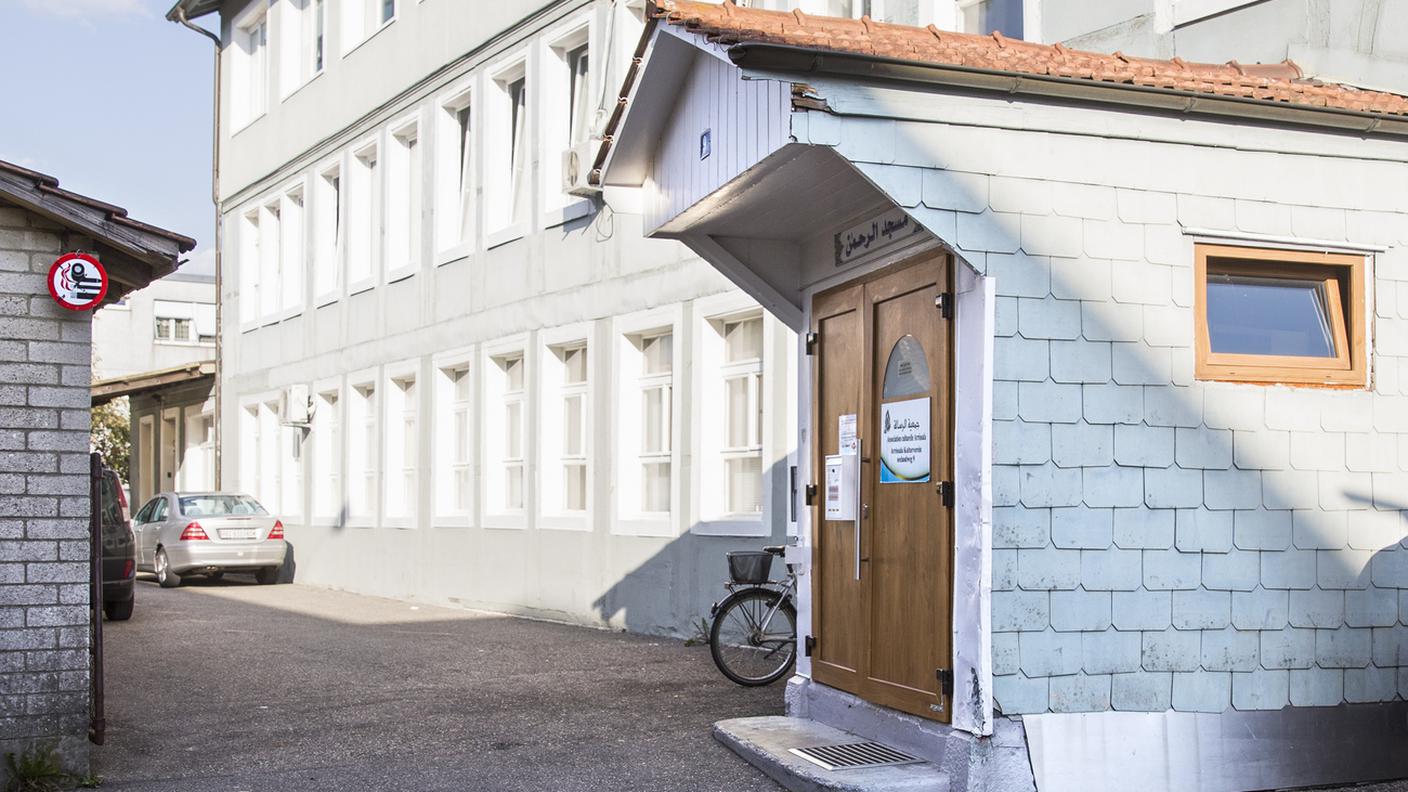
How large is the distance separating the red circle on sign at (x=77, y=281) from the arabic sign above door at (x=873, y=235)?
400cm

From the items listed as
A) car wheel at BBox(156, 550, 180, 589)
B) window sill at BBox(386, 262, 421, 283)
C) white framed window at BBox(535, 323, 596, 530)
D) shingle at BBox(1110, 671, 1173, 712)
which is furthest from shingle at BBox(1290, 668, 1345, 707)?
car wheel at BBox(156, 550, 180, 589)

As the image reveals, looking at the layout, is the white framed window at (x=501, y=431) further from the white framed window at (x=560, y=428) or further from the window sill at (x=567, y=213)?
the window sill at (x=567, y=213)

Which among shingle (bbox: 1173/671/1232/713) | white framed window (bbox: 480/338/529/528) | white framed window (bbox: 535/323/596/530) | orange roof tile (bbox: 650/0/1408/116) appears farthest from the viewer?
white framed window (bbox: 480/338/529/528)

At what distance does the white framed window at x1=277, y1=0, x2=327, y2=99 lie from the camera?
27.3m

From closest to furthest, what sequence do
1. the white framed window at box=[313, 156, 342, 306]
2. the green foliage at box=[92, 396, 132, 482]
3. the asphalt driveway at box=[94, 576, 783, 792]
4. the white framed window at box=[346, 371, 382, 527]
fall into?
the asphalt driveway at box=[94, 576, 783, 792] → the white framed window at box=[346, 371, 382, 527] → the white framed window at box=[313, 156, 342, 306] → the green foliage at box=[92, 396, 132, 482]

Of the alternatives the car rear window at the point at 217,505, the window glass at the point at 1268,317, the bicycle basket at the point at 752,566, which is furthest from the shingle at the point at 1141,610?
the car rear window at the point at 217,505

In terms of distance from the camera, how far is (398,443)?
23.0m

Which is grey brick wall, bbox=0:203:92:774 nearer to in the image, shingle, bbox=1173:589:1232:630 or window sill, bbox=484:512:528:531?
shingle, bbox=1173:589:1232:630

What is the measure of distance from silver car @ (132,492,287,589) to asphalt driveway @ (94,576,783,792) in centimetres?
671

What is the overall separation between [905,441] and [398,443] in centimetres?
1546

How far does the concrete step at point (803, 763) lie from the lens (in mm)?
7520

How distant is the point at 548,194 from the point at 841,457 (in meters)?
10.0

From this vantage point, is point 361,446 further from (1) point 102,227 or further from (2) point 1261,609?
(2) point 1261,609

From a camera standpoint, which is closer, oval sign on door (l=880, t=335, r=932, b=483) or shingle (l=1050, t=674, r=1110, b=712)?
shingle (l=1050, t=674, r=1110, b=712)
